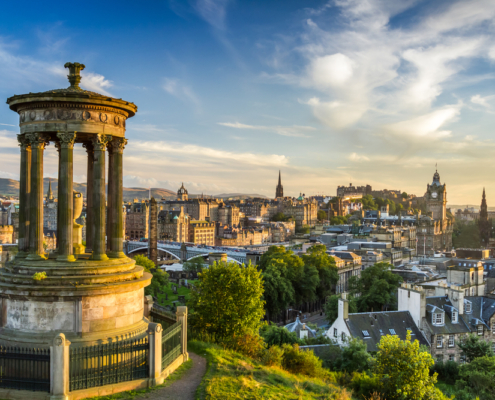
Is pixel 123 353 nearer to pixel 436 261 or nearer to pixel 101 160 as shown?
pixel 101 160

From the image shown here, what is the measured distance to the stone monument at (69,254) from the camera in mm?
14461

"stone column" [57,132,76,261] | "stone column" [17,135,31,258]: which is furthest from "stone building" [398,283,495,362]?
"stone column" [17,135,31,258]

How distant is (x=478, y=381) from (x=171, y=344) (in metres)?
21.9

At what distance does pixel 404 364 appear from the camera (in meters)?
21.1

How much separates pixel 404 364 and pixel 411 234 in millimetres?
149910

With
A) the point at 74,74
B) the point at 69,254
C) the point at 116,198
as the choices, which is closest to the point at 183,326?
the point at 69,254

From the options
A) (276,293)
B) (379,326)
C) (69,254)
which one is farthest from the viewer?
(276,293)

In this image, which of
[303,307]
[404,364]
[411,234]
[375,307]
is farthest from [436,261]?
[404,364]

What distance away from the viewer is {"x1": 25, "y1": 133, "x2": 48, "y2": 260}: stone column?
15828 millimetres

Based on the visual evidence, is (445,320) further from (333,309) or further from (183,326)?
(183,326)

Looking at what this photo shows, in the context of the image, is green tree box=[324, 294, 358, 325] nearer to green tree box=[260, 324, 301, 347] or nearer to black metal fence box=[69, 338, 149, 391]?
green tree box=[260, 324, 301, 347]

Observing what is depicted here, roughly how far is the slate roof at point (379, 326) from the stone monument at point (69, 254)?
26.1 meters

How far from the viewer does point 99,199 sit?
16.1 metres

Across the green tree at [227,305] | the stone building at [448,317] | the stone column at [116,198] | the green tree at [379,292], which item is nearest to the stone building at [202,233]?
the green tree at [379,292]
